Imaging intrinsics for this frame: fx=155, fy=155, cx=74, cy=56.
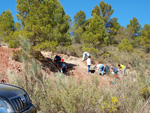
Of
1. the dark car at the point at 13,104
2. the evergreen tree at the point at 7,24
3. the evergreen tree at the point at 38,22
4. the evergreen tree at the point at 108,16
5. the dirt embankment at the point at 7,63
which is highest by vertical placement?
the evergreen tree at the point at 108,16

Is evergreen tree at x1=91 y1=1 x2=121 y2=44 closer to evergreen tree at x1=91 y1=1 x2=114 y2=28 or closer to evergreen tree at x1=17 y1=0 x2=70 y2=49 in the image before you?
evergreen tree at x1=91 y1=1 x2=114 y2=28

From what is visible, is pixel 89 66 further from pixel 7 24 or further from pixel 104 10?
pixel 104 10

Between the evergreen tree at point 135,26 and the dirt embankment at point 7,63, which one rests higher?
the evergreen tree at point 135,26

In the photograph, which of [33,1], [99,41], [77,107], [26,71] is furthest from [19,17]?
[99,41]

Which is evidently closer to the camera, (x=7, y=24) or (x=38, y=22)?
(x=38, y=22)

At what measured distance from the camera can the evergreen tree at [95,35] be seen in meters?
19.8

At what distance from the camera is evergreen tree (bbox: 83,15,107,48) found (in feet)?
65.1

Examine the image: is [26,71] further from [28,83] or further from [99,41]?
[99,41]

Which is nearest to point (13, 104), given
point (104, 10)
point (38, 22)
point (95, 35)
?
point (38, 22)

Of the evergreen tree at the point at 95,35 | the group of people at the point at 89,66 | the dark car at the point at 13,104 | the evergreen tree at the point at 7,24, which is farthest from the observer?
the evergreen tree at the point at 7,24

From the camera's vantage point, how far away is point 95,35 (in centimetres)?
1970

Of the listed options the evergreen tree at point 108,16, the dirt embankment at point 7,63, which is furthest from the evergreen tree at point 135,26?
the dirt embankment at point 7,63

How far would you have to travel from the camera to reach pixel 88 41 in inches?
799

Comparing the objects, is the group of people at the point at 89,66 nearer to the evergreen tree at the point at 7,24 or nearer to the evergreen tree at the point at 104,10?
the evergreen tree at the point at 7,24
